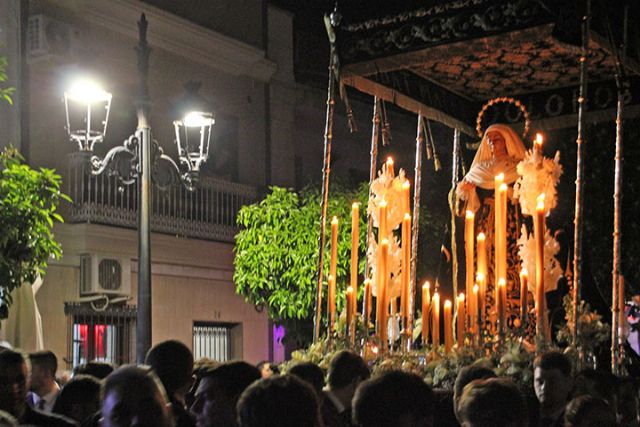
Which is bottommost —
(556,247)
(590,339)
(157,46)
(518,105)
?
(590,339)

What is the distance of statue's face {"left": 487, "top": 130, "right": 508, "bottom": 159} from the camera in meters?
11.5

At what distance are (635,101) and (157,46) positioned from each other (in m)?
11.3

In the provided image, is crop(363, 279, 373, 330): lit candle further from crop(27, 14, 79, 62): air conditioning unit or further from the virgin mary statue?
crop(27, 14, 79, 62): air conditioning unit

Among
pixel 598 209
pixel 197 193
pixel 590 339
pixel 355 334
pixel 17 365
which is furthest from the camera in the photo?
pixel 197 193

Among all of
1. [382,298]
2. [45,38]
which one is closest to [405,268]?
[382,298]

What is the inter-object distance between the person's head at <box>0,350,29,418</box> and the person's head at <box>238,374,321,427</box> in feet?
7.61

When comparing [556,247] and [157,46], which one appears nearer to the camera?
[556,247]

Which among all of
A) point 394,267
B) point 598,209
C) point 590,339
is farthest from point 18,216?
point 598,209

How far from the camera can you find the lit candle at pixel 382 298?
9.44 metres

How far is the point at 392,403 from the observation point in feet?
14.5

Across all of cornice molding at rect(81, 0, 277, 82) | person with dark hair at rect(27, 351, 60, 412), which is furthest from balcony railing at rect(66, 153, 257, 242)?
person with dark hair at rect(27, 351, 60, 412)

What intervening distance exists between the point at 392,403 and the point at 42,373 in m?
4.52

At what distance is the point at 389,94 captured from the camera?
36.8ft

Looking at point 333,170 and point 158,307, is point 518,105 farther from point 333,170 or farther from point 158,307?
point 333,170
